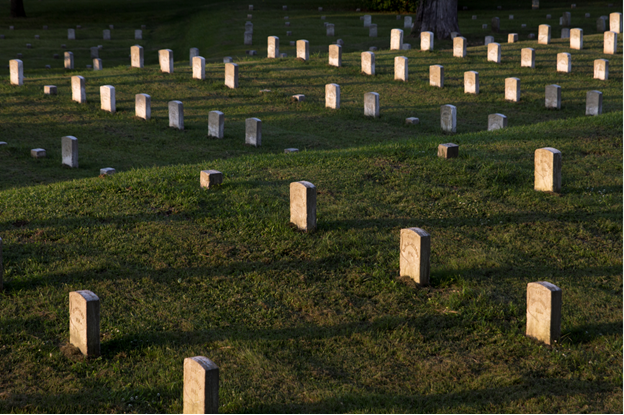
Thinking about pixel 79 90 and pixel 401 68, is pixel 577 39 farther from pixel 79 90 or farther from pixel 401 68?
pixel 79 90

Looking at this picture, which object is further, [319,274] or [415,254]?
[319,274]

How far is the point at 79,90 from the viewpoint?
1612cm

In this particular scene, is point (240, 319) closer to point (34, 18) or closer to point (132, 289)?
point (132, 289)

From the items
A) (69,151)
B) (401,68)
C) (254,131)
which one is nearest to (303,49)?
(401,68)

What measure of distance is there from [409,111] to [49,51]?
18709 millimetres

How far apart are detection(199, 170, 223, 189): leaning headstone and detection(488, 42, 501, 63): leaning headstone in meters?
13.7

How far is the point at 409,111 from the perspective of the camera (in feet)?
52.5

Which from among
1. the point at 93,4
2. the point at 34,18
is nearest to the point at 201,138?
the point at 34,18

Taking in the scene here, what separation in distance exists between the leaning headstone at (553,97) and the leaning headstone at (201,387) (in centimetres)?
1364

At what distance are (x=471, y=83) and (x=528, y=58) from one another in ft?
10.4

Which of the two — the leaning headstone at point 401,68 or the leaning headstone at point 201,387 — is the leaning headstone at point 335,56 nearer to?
the leaning headstone at point 401,68

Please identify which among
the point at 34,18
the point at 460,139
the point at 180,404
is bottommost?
the point at 180,404

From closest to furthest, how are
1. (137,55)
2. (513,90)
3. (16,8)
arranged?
1. (513,90)
2. (137,55)
3. (16,8)

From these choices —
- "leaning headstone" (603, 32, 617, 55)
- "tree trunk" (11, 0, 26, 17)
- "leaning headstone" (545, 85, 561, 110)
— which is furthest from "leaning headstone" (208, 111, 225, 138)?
"tree trunk" (11, 0, 26, 17)
